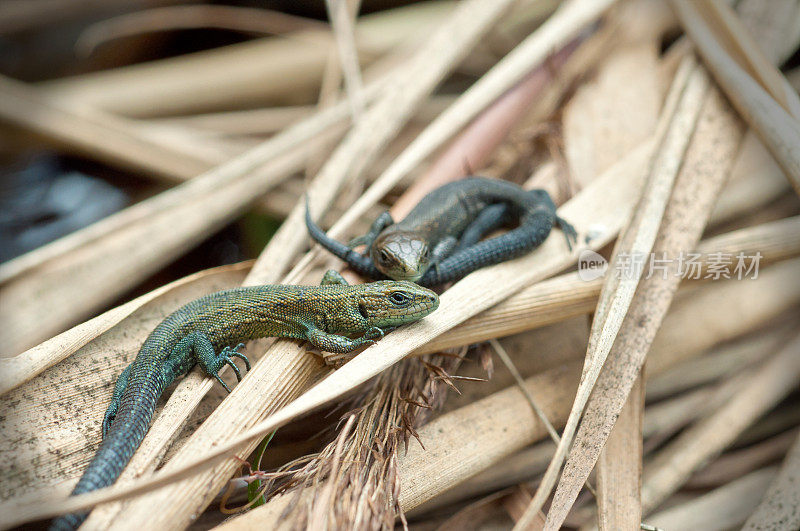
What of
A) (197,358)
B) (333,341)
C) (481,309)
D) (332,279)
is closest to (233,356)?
(197,358)

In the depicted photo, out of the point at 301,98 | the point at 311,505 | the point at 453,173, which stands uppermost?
the point at 301,98

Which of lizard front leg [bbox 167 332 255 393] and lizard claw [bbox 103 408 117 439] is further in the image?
lizard front leg [bbox 167 332 255 393]

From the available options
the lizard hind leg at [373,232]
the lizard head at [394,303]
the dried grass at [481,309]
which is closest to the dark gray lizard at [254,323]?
the lizard head at [394,303]

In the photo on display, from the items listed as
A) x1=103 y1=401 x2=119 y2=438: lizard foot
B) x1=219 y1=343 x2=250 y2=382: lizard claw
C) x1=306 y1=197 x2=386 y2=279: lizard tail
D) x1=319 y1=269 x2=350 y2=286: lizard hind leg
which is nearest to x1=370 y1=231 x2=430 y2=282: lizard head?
x1=306 y1=197 x2=386 y2=279: lizard tail

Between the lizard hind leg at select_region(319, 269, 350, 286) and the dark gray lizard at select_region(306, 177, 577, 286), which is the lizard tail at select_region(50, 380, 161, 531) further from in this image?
the dark gray lizard at select_region(306, 177, 577, 286)

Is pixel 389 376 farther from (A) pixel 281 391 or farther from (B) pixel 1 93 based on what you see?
(B) pixel 1 93

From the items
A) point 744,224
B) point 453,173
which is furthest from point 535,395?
point 744,224
